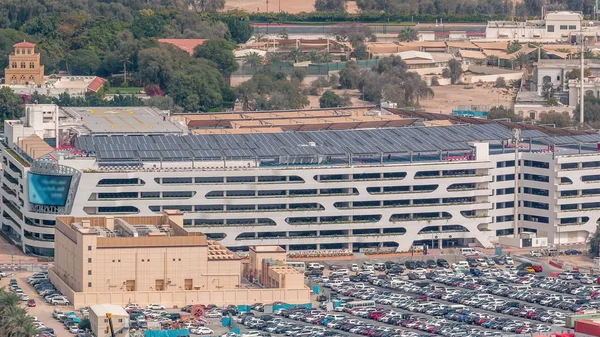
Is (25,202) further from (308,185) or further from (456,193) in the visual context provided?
(456,193)

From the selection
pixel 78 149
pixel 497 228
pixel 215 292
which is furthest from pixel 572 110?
pixel 215 292

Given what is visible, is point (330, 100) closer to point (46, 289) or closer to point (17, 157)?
point (17, 157)

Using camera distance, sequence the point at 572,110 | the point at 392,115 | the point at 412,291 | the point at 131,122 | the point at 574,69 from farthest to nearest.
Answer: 1. the point at 574,69
2. the point at 572,110
3. the point at 392,115
4. the point at 131,122
5. the point at 412,291

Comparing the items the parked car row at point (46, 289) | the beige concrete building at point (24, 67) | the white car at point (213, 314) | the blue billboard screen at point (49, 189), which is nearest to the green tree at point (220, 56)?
the beige concrete building at point (24, 67)

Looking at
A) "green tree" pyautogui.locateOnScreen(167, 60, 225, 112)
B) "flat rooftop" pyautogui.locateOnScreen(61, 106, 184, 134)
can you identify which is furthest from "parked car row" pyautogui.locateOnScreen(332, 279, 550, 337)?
"green tree" pyautogui.locateOnScreen(167, 60, 225, 112)

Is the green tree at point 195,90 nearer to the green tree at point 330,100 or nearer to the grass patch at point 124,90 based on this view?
the grass patch at point 124,90

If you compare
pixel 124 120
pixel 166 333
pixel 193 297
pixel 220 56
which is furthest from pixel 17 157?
pixel 220 56

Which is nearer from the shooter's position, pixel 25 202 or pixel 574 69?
pixel 25 202
